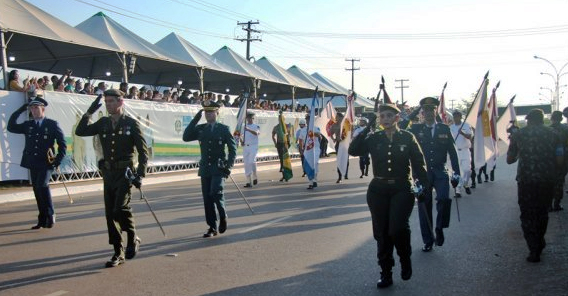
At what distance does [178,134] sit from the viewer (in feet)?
63.3

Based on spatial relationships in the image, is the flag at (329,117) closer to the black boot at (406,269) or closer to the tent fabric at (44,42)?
the tent fabric at (44,42)

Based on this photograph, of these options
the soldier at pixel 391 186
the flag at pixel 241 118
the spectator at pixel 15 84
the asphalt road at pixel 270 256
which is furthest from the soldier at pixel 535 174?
the spectator at pixel 15 84

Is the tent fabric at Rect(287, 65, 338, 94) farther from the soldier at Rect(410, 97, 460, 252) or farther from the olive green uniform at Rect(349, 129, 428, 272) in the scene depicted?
the olive green uniform at Rect(349, 129, 428, 272)

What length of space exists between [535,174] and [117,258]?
5089 mm

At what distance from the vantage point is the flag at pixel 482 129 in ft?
34.1

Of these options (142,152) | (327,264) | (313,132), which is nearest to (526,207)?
(327,264)

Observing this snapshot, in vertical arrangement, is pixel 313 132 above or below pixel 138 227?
above

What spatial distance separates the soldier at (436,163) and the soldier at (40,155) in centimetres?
570

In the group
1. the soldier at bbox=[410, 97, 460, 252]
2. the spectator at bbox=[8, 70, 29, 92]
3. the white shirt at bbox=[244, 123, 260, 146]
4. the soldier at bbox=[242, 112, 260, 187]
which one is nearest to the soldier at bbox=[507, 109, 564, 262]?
the soldier at bbox=[410, 97, 460, 252]

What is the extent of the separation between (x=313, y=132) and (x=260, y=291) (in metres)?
10.6

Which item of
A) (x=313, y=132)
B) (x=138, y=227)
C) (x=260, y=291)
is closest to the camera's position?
(x=260, y=291)

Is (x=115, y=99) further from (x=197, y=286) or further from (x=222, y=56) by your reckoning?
(x=222, y=56)

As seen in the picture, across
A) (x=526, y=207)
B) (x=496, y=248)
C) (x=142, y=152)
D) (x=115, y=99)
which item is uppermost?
(x=115, y=99)

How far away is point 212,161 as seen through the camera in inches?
318
